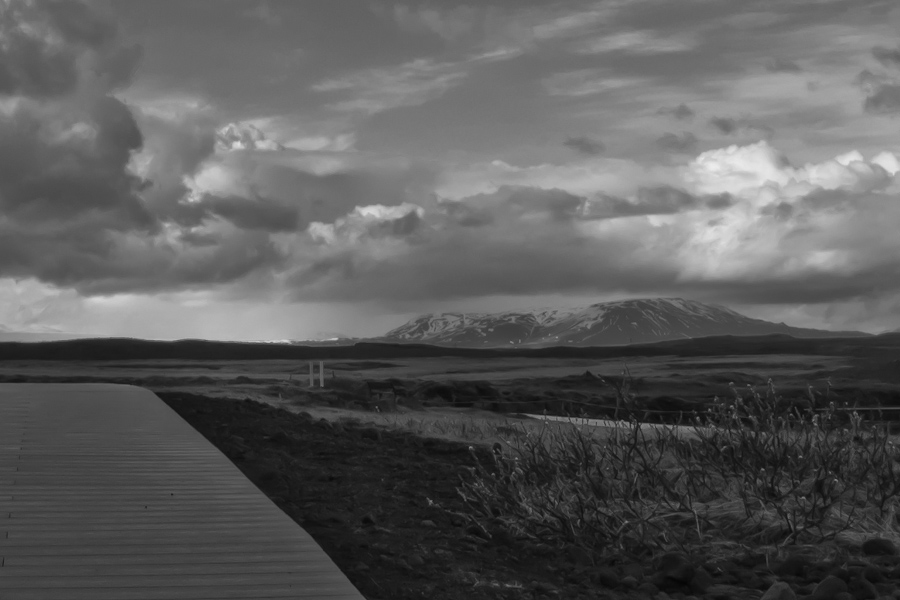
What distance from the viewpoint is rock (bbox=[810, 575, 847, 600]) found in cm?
607

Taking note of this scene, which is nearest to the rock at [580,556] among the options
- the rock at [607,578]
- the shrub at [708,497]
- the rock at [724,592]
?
the shrub at [708,497]

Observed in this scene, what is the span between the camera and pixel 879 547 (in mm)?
7246

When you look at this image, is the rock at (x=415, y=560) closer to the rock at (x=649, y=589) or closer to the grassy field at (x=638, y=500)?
the grassy field at (x=638, y=500)

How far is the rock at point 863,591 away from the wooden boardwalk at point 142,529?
302 centimetres

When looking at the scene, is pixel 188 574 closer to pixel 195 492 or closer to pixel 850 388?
pixel 195 492

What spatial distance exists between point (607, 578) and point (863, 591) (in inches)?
60.2

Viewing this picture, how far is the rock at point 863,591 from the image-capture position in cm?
626

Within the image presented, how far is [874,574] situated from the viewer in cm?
666

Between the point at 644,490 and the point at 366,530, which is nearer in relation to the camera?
the point at 366,530

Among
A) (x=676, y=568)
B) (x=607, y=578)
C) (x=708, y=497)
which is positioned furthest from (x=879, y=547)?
(x=607, y=578)

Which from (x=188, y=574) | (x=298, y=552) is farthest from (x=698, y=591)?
(x=188, y=574)

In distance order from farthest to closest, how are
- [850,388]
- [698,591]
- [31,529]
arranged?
[850,388], [31,529], [698,591]

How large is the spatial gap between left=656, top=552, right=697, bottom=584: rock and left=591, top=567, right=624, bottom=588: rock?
0.28 meters

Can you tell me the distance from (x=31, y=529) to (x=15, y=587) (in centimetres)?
151
